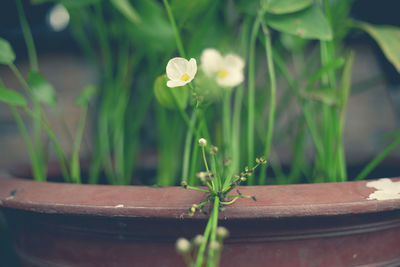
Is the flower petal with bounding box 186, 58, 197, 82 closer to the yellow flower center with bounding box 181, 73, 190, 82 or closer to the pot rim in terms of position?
the yellow flower center with bounding box 181, 73, 190, 82

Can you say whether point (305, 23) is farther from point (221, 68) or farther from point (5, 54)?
point (5, 54)

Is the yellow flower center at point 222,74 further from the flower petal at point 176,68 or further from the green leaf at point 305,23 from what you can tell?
the green leaf at point 305,23

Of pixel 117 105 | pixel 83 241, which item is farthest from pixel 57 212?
pixel 117 105

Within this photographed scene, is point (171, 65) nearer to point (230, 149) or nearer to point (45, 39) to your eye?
point (230, 149)

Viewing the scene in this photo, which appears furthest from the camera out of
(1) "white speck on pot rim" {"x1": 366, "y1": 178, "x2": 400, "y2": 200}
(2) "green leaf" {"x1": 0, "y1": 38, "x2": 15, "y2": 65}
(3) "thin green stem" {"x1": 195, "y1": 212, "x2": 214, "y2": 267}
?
(2) "green leaf" {"x1": 0, "y1": 38, "x2": 15, "y2": 65}

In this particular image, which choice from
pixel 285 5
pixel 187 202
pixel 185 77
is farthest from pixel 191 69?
pixel 285 5

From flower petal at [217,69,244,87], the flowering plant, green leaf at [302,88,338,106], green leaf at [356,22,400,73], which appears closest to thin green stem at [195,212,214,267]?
the flowering plant
